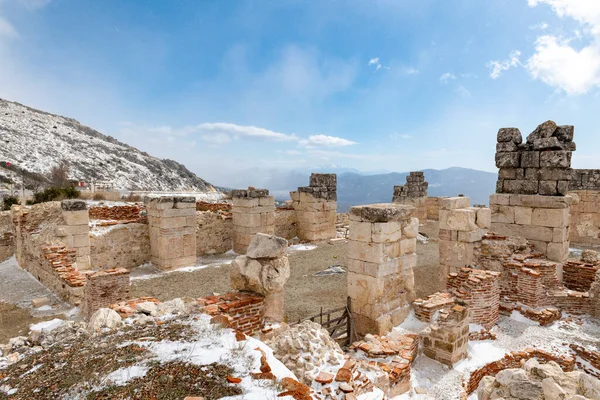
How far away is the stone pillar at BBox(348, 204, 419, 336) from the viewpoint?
19.6 ft

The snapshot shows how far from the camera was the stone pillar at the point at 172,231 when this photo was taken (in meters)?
10.4

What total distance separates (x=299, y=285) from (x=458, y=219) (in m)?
4.48

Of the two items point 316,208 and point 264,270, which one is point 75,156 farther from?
point 264,270

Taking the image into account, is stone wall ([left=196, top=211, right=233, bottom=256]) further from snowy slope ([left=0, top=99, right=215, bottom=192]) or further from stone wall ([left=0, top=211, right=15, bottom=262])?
snowy slope ([left=0, top=99, right=215, bottom=192])

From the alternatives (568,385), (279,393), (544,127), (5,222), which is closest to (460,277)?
(568,385)

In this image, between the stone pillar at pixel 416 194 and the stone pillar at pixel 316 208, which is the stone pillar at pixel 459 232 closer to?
the stone pillar at pixel 316 208

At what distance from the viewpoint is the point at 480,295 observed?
20.7ft

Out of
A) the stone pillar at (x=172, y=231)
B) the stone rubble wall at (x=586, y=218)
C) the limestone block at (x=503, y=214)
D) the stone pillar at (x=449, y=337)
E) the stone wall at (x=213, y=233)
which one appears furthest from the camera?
the stone rubble wall at (x=586, y=218)

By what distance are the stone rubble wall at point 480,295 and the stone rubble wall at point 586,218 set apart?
10.8m

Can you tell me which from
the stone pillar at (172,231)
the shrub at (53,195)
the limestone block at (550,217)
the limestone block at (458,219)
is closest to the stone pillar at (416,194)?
the limestone block at (550,217)

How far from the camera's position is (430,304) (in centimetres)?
621

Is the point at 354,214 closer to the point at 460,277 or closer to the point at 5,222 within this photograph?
the point at 460,277

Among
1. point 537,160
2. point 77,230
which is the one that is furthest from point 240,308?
point 537,160

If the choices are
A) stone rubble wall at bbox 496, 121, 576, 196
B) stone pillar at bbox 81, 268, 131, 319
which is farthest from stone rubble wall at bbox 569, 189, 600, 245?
stone pillar at bbox 81, 268, 131, 319
